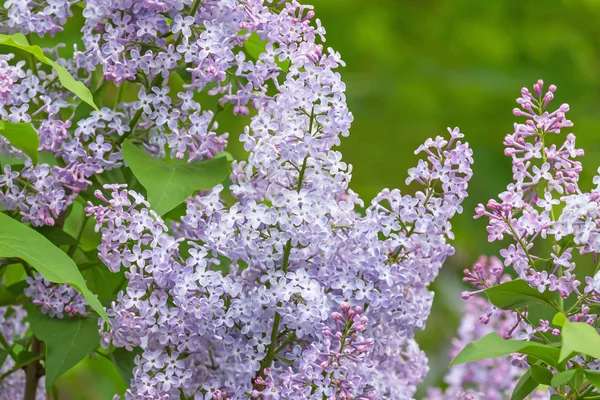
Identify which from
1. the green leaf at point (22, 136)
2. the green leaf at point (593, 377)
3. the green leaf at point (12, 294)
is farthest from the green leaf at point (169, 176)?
the green leaf at point (593, 377)

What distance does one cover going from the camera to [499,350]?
0.83 metres

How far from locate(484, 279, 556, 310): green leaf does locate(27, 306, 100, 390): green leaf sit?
432mm

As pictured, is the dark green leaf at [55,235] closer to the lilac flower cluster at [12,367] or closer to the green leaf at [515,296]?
the lilac flower cluster at [12,367]

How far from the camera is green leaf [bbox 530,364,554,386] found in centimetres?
90

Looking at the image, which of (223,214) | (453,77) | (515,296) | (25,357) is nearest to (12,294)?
(25,357)

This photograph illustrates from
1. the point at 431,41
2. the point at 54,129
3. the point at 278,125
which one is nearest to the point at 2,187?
the point at 54,129

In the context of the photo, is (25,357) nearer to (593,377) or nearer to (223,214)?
(223,214)

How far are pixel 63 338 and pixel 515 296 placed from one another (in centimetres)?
48

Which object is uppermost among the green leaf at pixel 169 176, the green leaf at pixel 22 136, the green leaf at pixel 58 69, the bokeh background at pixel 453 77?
the bokeh background at pixel 453 77

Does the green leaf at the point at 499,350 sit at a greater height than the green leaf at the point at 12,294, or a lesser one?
greater

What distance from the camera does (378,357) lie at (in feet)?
3.63

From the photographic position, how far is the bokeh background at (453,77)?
3076 mm

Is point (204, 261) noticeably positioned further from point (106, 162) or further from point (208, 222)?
point (106, 162)

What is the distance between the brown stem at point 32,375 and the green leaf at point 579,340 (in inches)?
25.9
